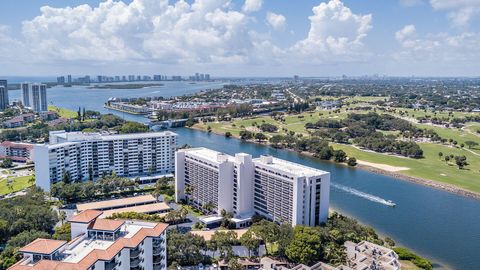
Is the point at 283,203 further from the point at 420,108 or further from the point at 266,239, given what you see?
the point at 420,108

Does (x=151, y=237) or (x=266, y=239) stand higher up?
(x=151, y=237)

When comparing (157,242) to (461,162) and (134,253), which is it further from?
(461,162)

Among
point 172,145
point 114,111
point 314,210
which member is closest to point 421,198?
point 314,210

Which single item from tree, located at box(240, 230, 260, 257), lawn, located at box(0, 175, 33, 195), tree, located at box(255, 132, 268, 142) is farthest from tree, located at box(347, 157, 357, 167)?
lawn, located at box(0, 175, 33, 195)

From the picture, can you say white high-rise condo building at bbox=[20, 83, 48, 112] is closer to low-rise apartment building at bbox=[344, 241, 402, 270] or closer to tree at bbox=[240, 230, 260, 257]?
tree at bbox=[240, 230, 260, 257]

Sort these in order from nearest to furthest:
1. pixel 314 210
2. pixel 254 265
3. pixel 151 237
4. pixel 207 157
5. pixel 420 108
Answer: pixel 151 237, pixel 254 265, pixel 314 210, pixel 207 157, pixel 420 108

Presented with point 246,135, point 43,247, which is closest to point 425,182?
point 246,135

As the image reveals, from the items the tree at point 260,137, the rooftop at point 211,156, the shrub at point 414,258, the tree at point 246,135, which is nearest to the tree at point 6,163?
the rooftop at point 211,156
